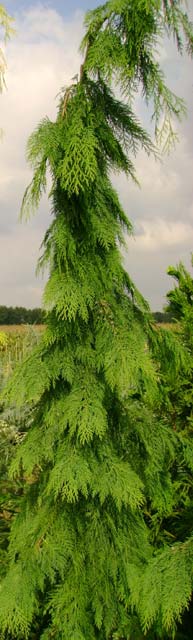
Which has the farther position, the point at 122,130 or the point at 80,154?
the point at 122,130

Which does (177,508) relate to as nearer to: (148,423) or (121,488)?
(148,423)

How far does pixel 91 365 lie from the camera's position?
85.2 inches

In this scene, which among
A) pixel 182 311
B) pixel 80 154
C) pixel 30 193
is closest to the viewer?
pixel 80 154

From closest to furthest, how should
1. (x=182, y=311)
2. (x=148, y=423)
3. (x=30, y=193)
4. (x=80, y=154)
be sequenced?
(x=80, y=154) → (x=30, y=193) → (x=148, y=423) → (x=182, y=311)

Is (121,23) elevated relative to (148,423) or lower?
elevated

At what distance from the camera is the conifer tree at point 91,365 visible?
2072 millimetres

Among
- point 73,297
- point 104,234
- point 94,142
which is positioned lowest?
point 73,297

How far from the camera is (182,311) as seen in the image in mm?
2811

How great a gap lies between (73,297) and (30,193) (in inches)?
16.7

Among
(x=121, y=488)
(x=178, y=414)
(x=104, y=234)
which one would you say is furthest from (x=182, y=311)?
(x=121, y=488)

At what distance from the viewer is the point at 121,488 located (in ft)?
6.84

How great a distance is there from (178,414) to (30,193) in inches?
51.4

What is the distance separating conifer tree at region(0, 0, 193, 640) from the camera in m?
2.07

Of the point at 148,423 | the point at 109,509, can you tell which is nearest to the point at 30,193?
the point at 148,423
